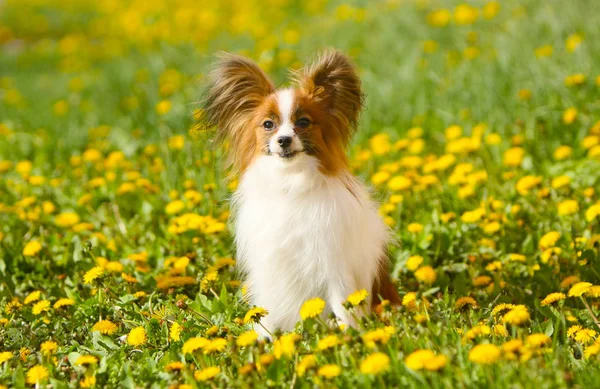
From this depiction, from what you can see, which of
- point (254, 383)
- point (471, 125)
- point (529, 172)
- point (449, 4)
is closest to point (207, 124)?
point (254, 383)

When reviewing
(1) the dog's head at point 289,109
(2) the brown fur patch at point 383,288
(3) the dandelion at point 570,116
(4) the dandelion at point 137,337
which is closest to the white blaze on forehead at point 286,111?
(1) the dog's head at point 289,109

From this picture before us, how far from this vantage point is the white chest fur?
3375 mm

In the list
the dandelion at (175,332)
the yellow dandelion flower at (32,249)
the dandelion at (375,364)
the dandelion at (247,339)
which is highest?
the dandelion at (375,364)

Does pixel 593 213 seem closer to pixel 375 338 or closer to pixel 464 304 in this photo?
pixel 464 304

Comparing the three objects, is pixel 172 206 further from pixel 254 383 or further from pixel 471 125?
pixel 471 125

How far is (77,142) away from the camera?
21.7 ft

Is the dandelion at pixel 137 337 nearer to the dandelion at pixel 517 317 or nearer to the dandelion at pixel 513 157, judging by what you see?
the dandelion at pixel 517 317

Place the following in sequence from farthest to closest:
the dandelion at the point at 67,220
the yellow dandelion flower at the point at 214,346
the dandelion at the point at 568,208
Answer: the dandelion at the point at 67,220, the dandelion at the point at 568,208, the yellow dandelion flower at the point at 214,346

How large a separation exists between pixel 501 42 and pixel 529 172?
2.09 meters

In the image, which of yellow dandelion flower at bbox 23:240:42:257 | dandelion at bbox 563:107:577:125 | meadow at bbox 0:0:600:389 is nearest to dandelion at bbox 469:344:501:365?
meadow at bbox 0:0:600:389

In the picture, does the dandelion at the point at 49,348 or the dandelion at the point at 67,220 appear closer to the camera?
the dandelion at the point at 49,348

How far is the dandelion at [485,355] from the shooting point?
2590mm

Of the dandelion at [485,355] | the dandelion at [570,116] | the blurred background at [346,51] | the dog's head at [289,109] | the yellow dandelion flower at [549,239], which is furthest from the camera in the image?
the blurred background at [346,51]

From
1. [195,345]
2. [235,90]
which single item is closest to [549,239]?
[235,90]
